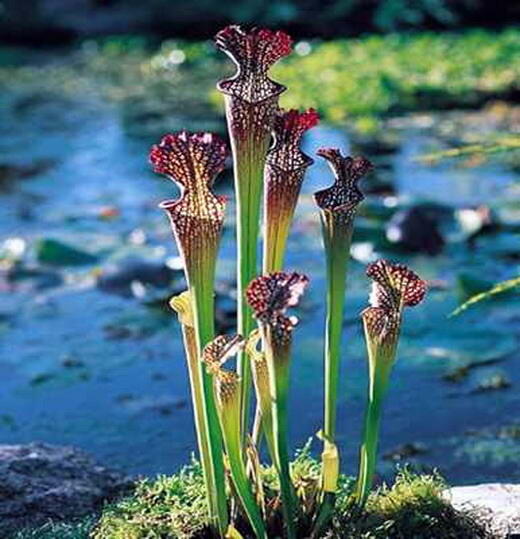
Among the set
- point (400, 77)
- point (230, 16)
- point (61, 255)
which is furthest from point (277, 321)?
point (230, 16)

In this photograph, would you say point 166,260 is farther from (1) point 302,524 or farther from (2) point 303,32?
(2) point 303,32

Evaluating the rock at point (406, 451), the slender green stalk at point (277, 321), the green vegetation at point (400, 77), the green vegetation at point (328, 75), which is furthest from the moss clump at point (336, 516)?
the green vegetation at point (400, 77)

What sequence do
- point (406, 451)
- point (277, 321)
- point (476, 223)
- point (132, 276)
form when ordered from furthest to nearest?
point (476, 223)
point (132, 276)
point (406, 451)
point (277, 321)

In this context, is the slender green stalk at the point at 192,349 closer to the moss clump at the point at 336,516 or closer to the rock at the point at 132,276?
the moss clump at the point at 336,516

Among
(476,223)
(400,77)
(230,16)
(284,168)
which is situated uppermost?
(230,16)

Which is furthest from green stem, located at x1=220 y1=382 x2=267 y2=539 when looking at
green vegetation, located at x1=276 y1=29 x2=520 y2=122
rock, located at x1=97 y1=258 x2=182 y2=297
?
green vegetation, located at x1=276 y1=29 x2=520 y2=122

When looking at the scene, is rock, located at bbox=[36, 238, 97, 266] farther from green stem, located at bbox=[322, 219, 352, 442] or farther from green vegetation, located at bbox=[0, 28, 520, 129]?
green stem, located at bbox=[322, 219, 352, 442]

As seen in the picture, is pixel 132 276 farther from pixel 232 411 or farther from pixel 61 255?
pixel 232 411
